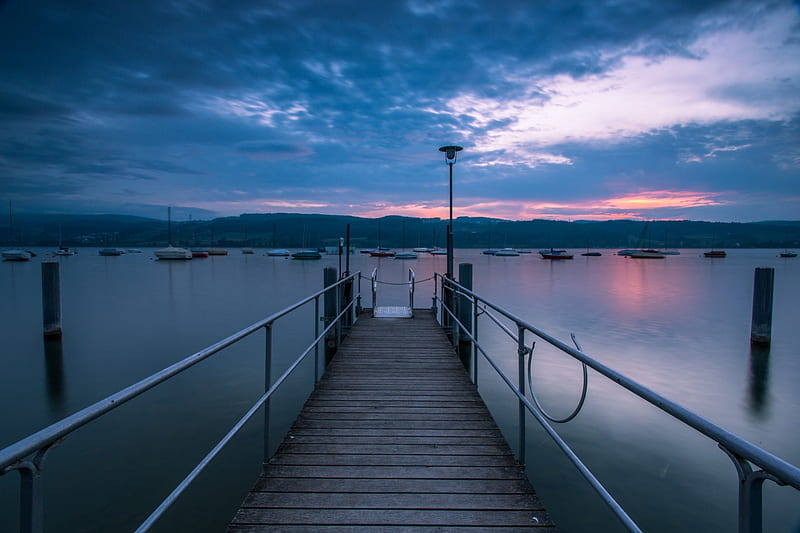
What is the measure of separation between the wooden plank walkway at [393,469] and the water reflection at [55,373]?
7.20 meters

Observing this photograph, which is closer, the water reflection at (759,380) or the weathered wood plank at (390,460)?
the weathered wood plank at (390,460)

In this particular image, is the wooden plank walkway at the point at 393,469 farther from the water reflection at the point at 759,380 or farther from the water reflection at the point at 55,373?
the water reflection at the point at 759,380

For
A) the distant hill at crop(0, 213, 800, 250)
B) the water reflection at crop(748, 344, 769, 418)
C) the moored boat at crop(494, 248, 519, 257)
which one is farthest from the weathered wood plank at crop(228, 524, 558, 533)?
the distant hill at crop(0, 213, 800, 250)

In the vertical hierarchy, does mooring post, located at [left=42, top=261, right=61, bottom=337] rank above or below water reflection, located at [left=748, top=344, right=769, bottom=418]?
above

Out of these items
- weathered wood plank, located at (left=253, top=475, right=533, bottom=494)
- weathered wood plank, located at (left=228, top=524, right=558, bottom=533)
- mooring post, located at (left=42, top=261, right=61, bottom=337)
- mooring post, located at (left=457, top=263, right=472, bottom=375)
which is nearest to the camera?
weathered wood plank, located at (left=228, top=524, right=558, bottom=533)

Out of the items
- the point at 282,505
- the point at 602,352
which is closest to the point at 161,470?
→ the point at 282,505

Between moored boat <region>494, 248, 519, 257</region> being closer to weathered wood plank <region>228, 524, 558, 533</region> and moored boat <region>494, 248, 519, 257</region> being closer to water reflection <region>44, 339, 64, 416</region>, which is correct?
water reflection <region>44, 339, 64, 416</region>

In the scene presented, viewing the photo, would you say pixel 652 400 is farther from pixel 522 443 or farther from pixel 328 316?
pixel 328 316

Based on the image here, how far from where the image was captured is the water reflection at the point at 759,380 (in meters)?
8.70

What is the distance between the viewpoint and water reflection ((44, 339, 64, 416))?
28.9 ft

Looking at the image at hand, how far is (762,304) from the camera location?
37.6 ft

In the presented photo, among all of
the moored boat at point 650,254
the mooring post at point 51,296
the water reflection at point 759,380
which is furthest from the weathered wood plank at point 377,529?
the moored boat at point 650,254

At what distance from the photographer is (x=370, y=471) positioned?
10.1 ft

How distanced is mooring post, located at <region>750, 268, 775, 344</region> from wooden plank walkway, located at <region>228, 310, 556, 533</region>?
976 centimetres
